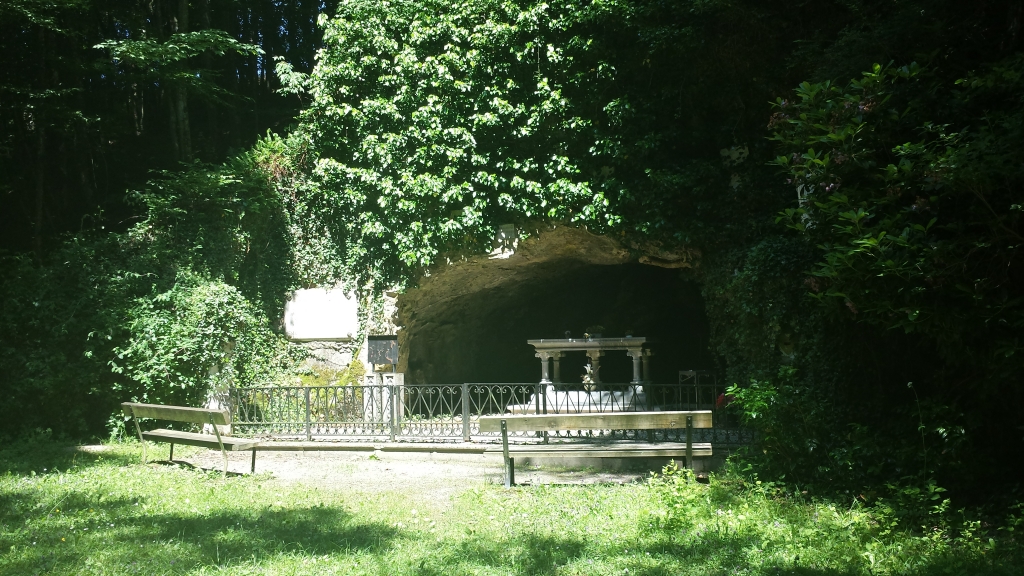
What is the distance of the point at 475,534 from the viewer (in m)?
5.19

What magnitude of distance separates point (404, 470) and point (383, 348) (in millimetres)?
3471

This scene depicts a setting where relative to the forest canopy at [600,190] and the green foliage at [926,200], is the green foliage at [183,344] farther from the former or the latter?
the green foliage at [926,200]

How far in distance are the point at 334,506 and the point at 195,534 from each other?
4.15 ft

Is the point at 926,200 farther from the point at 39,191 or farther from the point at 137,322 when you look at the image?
the point at 39,191

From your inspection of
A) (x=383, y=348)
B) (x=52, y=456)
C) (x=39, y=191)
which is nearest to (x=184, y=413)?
(x=52, y=456)

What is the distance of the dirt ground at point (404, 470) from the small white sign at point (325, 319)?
128 inches

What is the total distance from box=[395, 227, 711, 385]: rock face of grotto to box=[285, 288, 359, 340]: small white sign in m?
0.93

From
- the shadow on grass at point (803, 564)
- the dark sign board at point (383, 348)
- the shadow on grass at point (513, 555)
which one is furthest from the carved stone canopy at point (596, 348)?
the shadow on grass at point (803, 564)

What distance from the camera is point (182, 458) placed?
374 inches

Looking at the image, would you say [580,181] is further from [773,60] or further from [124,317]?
[124,317]

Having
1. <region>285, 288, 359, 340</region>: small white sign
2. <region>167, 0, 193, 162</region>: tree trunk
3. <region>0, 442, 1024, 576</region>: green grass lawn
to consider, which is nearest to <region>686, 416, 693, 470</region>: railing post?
<region>0, 442, 1024, 576</region>: green grass lawn

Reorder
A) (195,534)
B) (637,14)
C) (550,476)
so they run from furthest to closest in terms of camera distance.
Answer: (637,14)
(550,476)
(195,534)

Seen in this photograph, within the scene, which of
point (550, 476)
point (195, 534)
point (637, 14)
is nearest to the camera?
point (195, 534)

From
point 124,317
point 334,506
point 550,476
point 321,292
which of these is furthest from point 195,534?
point 321,292
